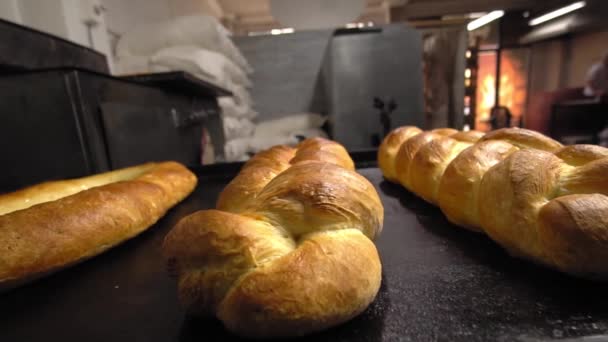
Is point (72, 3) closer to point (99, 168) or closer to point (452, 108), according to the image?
point (99, 168)

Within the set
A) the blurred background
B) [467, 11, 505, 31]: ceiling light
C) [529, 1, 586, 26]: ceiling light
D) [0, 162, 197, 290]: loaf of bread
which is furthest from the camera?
[467, 11, 505, 31]: ceiling light

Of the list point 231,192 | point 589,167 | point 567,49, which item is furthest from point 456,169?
point 567,49

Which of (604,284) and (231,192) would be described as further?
(231,192)

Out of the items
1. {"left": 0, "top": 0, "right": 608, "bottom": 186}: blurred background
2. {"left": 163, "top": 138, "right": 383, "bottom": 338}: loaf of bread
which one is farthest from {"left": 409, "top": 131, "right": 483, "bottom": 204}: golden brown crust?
{"left": 0, "top": 0, "right": 608, "bottom": 186}: blurred background

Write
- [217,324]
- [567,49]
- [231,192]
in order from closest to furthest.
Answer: [217,324] → [231,192] → [567,49]

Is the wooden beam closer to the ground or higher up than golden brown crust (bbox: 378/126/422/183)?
higher up

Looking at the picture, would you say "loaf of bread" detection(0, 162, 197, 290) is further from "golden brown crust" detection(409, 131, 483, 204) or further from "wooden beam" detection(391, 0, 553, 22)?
"wooden beam" detection(391, 0, 553, 22)
